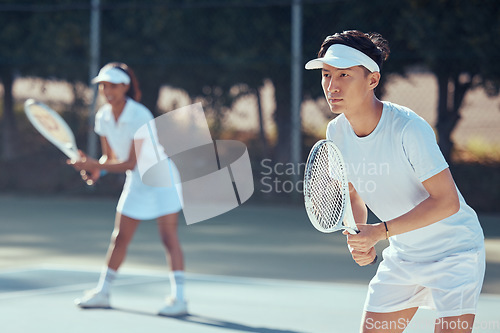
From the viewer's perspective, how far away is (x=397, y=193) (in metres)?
3.17

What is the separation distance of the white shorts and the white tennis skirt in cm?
235

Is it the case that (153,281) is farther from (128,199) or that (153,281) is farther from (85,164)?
(85,164)

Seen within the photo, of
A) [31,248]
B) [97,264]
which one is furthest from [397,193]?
[31,248]

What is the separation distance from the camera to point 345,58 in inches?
119

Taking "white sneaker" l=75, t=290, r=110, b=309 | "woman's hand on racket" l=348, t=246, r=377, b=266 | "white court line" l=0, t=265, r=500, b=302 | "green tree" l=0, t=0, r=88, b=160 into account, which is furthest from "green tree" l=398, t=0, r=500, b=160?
"woman's hand on racket" l=348, t=246, r=377, b=266

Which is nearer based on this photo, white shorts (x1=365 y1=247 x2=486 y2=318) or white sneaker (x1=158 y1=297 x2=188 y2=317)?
white shorts (x1=365 y1=247 x2=486 y2=318)

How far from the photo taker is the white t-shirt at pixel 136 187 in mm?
5504

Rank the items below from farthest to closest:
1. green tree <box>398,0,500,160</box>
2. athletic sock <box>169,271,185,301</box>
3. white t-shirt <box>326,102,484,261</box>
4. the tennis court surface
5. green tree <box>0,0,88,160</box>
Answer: green tree <box>0,0,88,160</box>, green tree <box>398,0,500,160</box>, athletic sock <box>169,271,185,301</box>, the tennis court surface, white t-shirt <box>326,102,484,261</box>

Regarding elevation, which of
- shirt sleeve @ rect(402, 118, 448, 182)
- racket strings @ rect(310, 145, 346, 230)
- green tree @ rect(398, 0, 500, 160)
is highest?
green tree @ rect(398, 0, 500, 160)

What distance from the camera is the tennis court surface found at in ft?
16.9

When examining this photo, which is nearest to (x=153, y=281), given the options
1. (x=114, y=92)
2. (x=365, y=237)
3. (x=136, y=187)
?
(x=136, y=187)

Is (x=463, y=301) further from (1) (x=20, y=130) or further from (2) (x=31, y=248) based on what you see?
(1) (x=20, y=130)

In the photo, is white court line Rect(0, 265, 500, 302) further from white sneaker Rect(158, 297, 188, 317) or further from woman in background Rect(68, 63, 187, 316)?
white sneaker Rect(158, 297, 188, 317)

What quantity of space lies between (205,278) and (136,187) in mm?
1208
